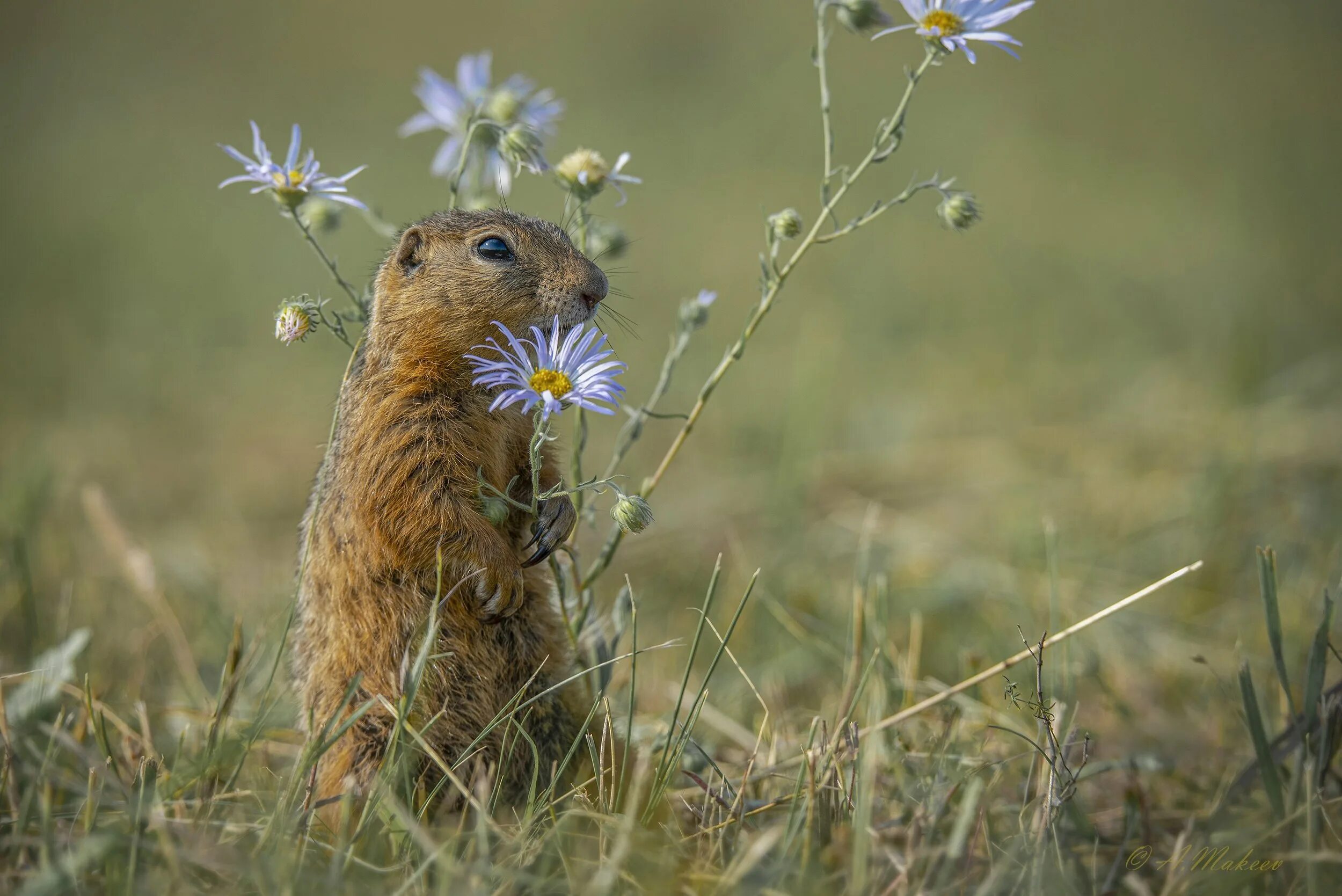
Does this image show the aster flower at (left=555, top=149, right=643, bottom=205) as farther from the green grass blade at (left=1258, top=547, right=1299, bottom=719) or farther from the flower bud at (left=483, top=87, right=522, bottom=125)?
the green grass blade at (left=1258, top=547, right=1299, bottom=719)

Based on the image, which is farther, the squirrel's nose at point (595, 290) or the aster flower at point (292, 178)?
the squirrel's nose at point (595, 290)

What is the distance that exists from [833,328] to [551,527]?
628 cm

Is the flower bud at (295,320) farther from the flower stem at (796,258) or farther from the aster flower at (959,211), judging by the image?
the aster flower at (959,211)

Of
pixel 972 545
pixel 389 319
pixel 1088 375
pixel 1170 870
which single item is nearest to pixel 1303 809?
pixel 1170 870

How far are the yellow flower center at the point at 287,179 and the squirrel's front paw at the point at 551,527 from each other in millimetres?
1012

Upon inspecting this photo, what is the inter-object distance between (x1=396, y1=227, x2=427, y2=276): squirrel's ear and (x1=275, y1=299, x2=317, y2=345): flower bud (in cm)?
55

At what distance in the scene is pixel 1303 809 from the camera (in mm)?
2152

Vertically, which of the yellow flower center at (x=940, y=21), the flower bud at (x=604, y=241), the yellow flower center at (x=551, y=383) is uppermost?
the yellow flower center at (x=940, y=21)

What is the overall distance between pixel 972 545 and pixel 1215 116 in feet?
30.3

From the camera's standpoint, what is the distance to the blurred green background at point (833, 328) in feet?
15.1

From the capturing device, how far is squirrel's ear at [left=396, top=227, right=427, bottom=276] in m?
2.95

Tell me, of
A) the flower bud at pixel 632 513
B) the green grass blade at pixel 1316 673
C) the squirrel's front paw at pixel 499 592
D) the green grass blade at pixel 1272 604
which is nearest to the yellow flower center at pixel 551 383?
the flower bud at pixel 632 513

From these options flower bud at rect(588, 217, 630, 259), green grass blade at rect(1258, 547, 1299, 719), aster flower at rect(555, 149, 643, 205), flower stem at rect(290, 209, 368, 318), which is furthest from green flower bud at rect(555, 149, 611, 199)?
green grass blade at rect(1258, 547, 1299, 719)

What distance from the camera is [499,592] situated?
261 cm
